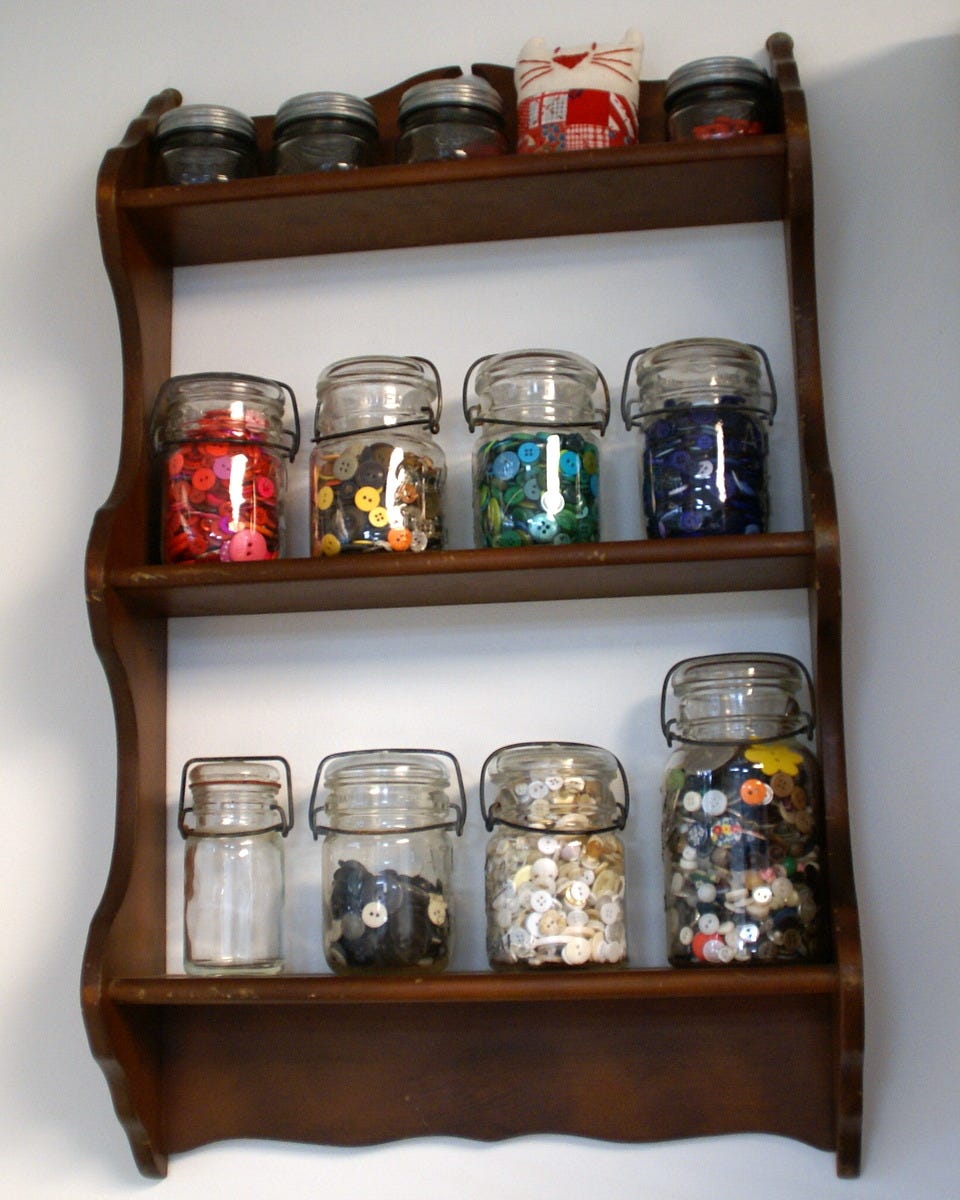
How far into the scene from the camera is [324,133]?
1357 millimetres

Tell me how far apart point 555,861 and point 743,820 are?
159 millimetres

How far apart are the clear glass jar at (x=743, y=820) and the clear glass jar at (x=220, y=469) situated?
402 mm

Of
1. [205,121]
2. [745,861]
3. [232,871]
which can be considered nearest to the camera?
[745,861]

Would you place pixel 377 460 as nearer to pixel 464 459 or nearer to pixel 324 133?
pixel 464 459

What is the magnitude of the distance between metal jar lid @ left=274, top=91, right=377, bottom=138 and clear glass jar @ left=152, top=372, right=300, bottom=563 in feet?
0.86

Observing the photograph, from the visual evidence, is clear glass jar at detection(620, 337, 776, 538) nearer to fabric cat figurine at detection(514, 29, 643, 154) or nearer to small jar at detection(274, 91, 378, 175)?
fabric cat figurine at detection(514, 29, 643, 154)

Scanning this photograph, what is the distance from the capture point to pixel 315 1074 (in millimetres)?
1292

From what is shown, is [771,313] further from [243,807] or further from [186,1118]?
[186,1118]

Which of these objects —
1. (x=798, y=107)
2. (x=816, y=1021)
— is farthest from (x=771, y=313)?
(x=816, y=1021)

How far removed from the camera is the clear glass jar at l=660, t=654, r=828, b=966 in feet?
3.78

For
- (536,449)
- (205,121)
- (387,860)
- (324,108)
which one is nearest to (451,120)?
(324,108)

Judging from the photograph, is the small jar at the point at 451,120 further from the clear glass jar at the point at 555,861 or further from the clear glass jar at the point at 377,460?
the clear glass jar at the point at 555,861

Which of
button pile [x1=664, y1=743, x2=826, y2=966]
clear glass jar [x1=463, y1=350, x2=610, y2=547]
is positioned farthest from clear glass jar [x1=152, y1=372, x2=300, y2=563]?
button pile [x1=664, y1=743, x2=826, y2=966]

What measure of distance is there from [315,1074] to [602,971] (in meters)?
0.32
